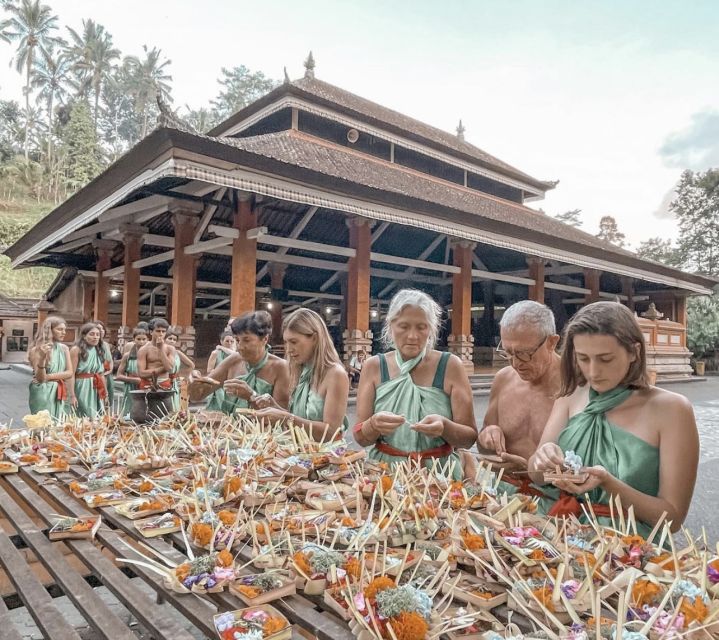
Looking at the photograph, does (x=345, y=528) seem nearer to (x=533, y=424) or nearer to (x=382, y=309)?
(x=533, y=424)

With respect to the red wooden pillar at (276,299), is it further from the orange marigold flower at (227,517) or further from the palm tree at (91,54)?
the palm tree at (91,54)

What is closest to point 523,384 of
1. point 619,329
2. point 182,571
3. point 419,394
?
point 419,394

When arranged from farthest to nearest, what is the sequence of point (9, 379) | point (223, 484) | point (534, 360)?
point (9, 379)
point (534, 360)
point (223, 484)

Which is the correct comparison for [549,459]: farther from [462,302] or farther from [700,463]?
[462,302]

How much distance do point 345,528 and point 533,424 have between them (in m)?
1.10

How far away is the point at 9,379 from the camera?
1422 centimetres

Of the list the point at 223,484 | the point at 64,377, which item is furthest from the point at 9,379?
the point at 223,484

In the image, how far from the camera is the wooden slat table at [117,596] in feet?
3.03

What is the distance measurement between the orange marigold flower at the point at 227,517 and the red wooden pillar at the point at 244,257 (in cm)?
634

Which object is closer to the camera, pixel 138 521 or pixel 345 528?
pixel 345 528

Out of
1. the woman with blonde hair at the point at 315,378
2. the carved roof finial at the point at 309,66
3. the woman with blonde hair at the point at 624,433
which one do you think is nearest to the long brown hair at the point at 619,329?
the woman with blonde hair at the point at 624,433

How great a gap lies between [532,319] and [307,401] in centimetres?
127

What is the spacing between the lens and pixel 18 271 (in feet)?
99.8

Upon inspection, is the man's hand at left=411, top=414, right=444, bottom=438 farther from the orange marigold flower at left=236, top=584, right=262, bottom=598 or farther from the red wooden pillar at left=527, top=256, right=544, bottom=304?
the red wooden pillar at left=527, top=256, right=544, bottom=304
